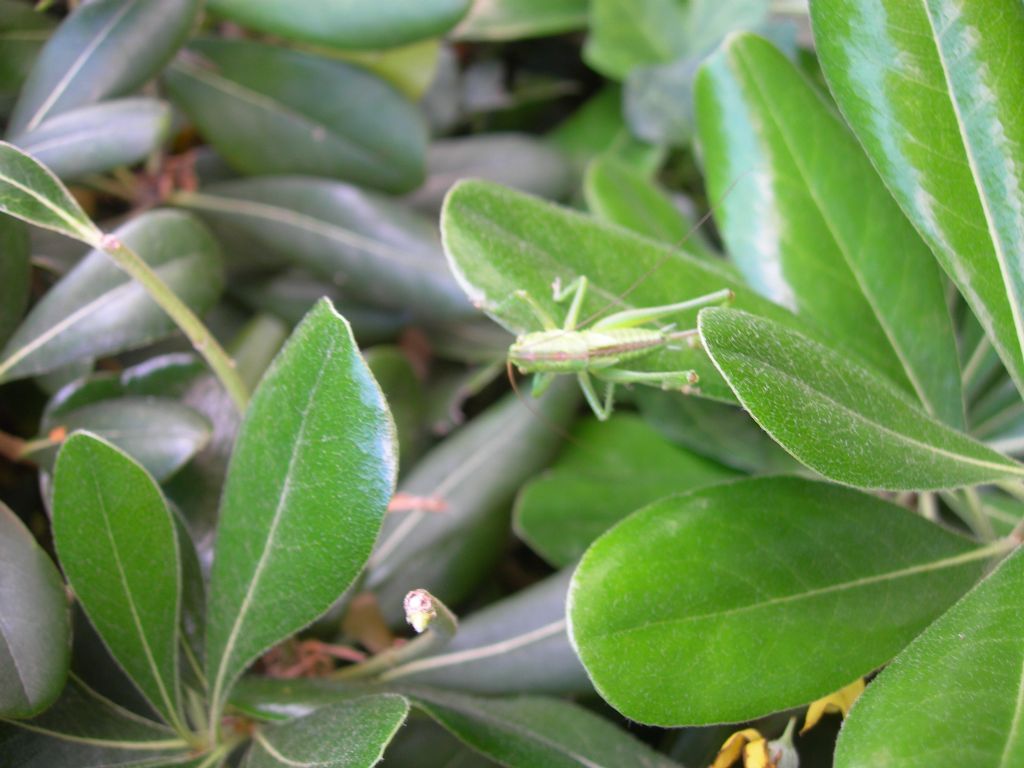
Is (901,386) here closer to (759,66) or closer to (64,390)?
(759,66)

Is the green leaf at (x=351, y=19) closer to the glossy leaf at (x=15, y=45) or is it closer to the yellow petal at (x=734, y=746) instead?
the glossy leaf at (x=15, y=45)

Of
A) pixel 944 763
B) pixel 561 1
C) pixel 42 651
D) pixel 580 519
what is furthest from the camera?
pixel 561 1

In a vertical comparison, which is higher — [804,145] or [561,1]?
[561,1]

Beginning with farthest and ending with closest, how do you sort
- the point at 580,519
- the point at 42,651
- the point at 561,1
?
the point at 561,1 < the point at 580,519 < the point at 42,651

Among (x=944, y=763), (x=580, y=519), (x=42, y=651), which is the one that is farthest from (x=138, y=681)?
(x=944, y=763)

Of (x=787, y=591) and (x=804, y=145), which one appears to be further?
(x=804, y=145)

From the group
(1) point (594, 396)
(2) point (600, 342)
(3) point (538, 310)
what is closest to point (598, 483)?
(1) point (594, 396)

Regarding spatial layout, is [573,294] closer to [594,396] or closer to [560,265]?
[560,265]

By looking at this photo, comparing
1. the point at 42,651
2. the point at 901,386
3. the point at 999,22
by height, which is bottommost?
the point at 42,651
